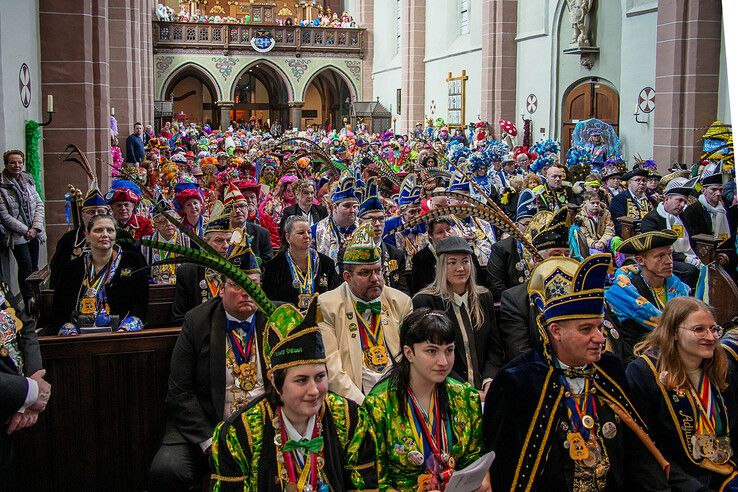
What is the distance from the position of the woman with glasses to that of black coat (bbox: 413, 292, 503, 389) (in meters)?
1.28

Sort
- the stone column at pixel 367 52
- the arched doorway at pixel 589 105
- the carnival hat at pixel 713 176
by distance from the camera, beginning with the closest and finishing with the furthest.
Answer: the carnival hat at pixel 713 176 < the arched doorway at pixel 589 105 < the stone column at pixel 367 52

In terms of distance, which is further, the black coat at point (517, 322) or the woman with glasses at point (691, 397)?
the black coat at point (517, 322)

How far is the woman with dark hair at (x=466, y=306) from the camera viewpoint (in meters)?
5.47

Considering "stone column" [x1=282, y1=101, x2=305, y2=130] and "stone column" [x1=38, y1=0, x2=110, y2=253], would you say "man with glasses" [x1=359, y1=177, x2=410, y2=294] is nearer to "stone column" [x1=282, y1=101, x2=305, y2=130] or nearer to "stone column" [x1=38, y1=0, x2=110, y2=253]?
"stone column" [x1=38, y1=0, x2=110, y2=253]

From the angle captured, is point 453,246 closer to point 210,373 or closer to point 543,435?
point 210,373

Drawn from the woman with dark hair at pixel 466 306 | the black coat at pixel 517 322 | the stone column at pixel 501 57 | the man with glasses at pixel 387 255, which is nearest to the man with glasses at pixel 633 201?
the man with glasses at pixel 387 255

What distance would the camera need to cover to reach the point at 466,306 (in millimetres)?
5566

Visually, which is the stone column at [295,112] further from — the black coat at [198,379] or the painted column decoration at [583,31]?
the black coat at [198,379]

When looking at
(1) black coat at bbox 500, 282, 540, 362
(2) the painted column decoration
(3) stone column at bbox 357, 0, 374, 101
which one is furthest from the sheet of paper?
(3) stone column at bbox 357, 0, 374, 101

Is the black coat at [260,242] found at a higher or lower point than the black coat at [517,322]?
higher

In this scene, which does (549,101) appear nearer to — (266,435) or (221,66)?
(266,435)

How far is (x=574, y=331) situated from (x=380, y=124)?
34.1 meters

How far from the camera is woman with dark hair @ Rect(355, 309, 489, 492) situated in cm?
372

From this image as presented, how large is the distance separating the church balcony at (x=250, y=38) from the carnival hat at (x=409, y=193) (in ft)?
103
